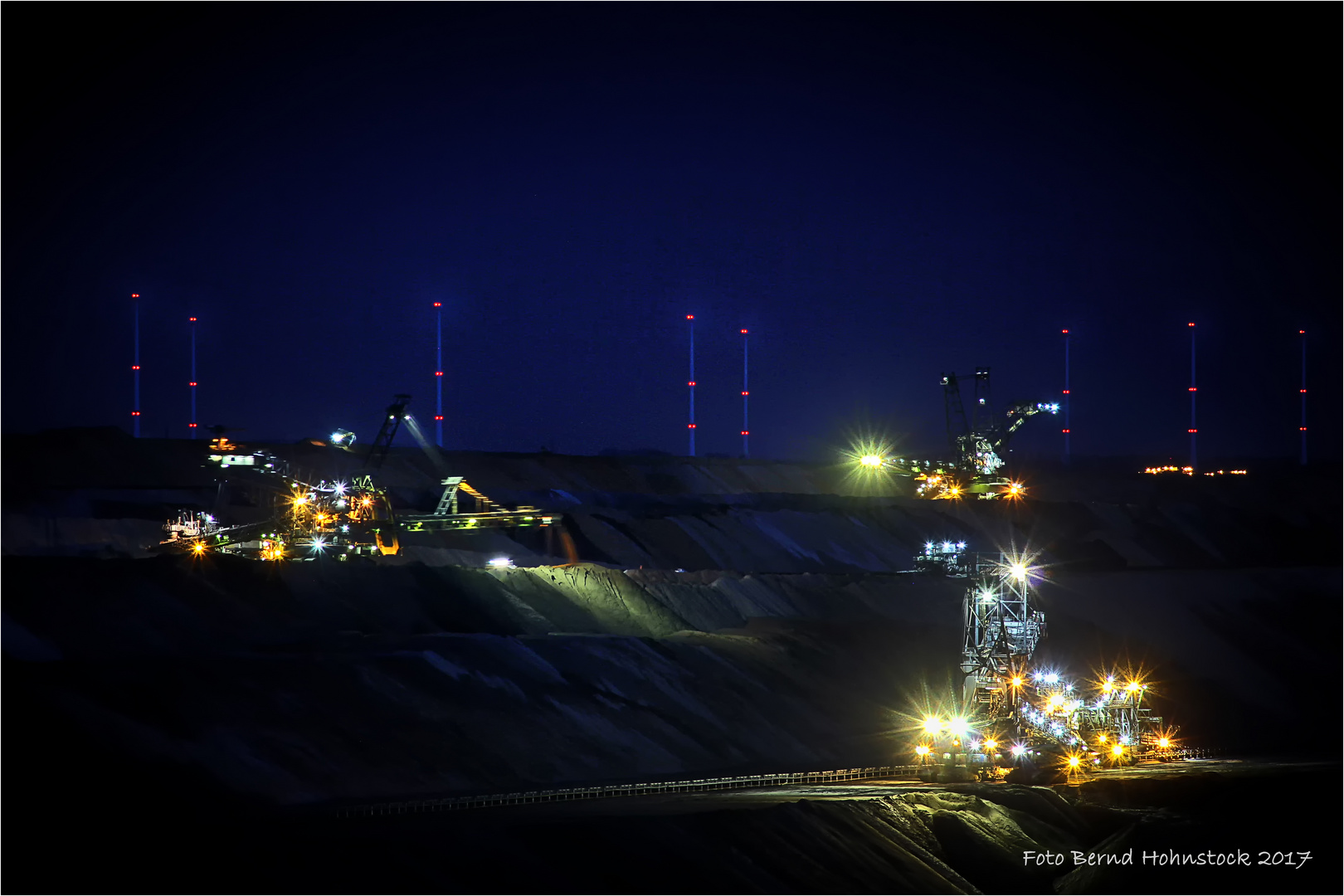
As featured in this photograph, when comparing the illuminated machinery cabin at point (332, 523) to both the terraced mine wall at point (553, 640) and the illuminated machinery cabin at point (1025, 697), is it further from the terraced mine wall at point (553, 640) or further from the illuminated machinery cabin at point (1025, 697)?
the illuminated machinery cabin at point (1025, 697)

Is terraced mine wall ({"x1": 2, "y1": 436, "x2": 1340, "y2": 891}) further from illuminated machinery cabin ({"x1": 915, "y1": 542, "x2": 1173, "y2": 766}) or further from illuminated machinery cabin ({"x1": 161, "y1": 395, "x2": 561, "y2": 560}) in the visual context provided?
illuminated machinery cabin ({"x1": 915, "y1": 542, "x2": 1173, "y2": 766})

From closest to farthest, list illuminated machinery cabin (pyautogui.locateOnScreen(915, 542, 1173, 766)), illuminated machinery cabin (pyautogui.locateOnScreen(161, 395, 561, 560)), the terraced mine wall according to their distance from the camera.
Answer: the terraced mine wall < illuminated machinery cabin (pyautogui.locateOnScreen(915, 542, 1173, 766)) < illuminated machinery cabin (pyautogui.locateOnScreen(161, 395, 561, 560))

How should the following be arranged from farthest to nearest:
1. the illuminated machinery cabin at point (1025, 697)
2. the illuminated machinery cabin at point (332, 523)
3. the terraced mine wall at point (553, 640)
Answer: the illuminated machinery cabin at point (332, 523) → the illuminated machinery cabin at point (1025, 697) → the terraced mine wall at point (553, 640)

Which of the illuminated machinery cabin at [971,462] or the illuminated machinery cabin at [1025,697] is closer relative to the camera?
the illuminated machinery cabin at [1025,697]

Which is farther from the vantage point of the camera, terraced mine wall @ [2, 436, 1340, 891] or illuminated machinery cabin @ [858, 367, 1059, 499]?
illuminated machinery cabin @ [858, 367, 1059, 499]

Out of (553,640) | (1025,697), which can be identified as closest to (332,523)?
(553,640)

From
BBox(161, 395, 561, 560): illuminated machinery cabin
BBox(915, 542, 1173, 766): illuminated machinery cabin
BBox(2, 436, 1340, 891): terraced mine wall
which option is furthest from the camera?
BBox(161, 395, 561, 560): illuminated machinery cabin

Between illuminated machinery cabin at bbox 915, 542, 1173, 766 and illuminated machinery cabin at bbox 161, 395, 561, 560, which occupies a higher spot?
illuminated machinery cabin at bbox 161, 395, 561, 560

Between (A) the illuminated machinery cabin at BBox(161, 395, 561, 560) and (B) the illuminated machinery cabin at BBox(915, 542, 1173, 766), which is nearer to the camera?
(B) the illuminated machinery cabin at BBox(915, 542, 1173, 766)

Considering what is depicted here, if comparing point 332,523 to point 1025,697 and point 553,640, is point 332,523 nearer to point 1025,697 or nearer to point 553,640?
point 553,640

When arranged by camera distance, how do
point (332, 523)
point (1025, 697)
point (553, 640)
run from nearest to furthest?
point (1025, 697)
point (553, 640)
point (332, 523)

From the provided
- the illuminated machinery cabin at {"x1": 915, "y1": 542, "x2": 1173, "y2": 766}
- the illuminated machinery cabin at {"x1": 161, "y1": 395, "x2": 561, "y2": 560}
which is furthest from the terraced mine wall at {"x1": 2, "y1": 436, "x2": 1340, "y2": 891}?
A: the illuminated machinery cabin at {"x1": 915, "y1": 542, "x2": 1173, "y2": 766}

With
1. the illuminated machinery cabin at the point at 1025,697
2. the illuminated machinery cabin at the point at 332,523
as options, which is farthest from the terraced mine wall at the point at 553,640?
the illuminated machinery cabin at the point at 1025,697
